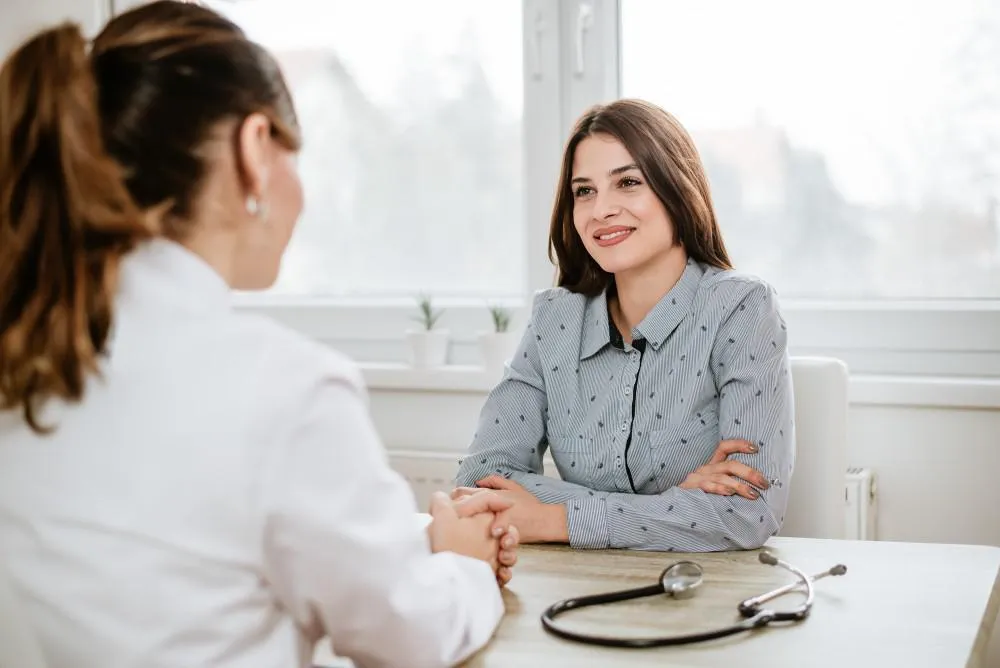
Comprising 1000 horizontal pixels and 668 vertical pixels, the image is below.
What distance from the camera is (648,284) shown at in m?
1.92

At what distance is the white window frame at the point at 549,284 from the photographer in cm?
242

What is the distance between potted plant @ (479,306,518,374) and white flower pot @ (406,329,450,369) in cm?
13

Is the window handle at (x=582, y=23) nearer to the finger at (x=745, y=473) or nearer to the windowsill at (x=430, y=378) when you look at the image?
the windowsill at (x=430, y=378)

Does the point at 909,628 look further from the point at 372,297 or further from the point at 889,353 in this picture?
the point at 372,297

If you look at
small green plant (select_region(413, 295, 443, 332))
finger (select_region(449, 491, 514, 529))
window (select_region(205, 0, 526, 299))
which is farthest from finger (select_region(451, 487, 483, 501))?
window (select_region(205, 0, 526, 299))

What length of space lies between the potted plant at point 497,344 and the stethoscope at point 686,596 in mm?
1358

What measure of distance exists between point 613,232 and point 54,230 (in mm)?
1163

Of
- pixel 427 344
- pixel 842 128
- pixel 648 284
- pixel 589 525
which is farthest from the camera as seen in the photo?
pixel 427 344

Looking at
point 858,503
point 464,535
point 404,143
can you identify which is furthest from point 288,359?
point 404,143

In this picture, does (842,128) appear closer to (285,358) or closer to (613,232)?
(613,232)

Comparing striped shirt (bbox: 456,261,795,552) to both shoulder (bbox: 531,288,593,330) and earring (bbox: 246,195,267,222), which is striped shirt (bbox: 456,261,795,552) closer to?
shoulder (bbox: 531,288,593,330)

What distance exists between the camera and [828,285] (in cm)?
254

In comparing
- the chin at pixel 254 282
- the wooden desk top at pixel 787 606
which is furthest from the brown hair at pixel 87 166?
the wooden desk top at pixel 787 606

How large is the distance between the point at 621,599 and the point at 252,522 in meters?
0.54
